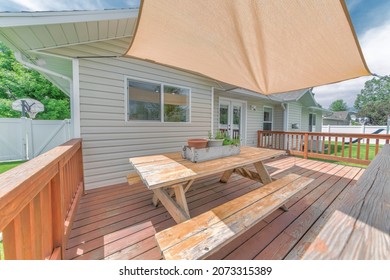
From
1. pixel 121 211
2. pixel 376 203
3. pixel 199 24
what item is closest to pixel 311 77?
pixel 199 24

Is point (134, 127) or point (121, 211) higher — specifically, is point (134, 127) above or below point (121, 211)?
above

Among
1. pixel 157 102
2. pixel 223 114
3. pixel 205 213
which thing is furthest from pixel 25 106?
pixel 205 213

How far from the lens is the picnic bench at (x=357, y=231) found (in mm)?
576

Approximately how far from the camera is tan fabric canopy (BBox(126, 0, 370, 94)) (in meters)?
1.43

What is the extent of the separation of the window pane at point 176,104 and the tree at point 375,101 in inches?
1430

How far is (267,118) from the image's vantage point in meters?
7.71

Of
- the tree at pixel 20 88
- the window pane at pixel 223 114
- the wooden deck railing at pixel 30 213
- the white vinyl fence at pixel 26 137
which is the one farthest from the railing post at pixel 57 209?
the tree at pixel 20 88

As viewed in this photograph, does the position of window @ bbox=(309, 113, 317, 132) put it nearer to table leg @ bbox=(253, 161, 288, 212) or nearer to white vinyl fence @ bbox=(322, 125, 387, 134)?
white vinyl fence @ bbox=(322, 125, 387, 134)

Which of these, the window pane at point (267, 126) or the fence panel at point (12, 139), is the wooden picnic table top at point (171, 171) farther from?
the fence panel at point (12, 139)

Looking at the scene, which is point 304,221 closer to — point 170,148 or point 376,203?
point 376,203
